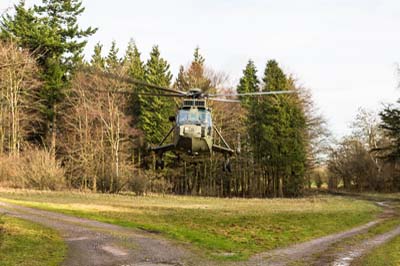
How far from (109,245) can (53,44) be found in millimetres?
38732

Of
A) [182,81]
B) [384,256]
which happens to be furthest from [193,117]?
[182,81]

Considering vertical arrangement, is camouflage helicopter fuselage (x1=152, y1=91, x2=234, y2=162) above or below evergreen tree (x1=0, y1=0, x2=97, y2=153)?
below

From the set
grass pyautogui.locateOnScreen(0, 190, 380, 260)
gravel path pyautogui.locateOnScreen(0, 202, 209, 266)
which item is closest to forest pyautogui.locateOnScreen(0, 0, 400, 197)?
grass pyautogui.locateOnScreen(0, 190, 380, 260)

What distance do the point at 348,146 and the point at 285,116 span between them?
17124 mm

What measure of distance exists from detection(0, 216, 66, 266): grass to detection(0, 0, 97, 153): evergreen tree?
33.1 meters

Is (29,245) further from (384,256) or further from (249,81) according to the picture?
(249,81)

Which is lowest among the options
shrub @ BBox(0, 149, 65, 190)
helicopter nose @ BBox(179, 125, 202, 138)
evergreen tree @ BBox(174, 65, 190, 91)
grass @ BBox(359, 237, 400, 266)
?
grass @ BBox(359, 237, 400, 266)

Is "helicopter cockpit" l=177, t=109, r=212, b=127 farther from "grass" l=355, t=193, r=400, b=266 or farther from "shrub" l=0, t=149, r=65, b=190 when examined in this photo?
"shrub" l=0, t=149, r=65, b=190

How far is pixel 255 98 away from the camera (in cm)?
6275

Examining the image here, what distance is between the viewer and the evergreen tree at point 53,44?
165 feet

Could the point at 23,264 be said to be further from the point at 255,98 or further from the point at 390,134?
the point at 255,98

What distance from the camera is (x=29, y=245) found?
15.4 meters

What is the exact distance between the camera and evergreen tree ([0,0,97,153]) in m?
50.2

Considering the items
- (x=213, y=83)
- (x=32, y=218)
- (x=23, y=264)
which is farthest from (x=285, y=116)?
(x=23, y=264)
